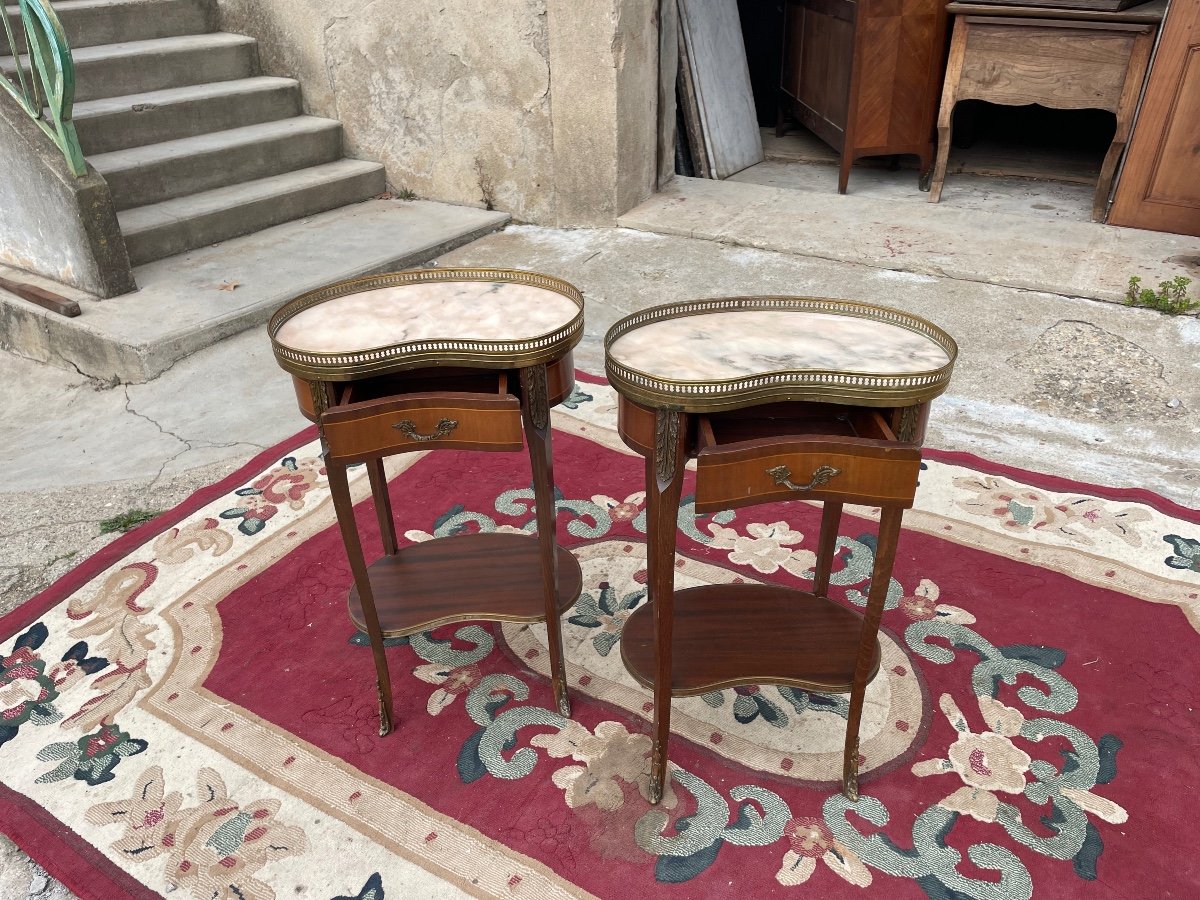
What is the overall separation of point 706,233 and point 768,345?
3.28 metres

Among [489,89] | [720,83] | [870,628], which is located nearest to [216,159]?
[489,89]

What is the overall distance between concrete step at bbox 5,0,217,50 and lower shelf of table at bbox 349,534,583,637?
444 cm

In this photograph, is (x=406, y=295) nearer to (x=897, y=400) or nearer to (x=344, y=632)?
(x=344, y=632)

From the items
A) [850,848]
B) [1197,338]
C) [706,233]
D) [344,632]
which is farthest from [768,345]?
[706,233]

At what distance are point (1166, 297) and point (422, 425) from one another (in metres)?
3.58

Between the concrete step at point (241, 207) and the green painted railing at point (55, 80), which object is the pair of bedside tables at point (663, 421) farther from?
the concrete step at point (241, 207)

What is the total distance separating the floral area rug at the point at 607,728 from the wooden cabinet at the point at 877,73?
3.17m

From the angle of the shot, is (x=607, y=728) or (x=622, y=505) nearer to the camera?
(x=607, y=728)

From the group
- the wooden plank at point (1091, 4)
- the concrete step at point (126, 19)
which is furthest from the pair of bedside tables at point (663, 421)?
the concrete step at point (126, 19)

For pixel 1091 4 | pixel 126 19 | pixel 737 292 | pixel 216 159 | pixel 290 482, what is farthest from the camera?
pixel 126 19

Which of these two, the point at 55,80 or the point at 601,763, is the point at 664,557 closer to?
the point at 601,763

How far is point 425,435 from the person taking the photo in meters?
1.71

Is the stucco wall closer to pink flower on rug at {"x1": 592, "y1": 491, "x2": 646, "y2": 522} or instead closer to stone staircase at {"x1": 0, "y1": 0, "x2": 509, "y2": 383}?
stone staircase at {"x1": 0, "y1": 0, "x2": 509, "y2": 383}

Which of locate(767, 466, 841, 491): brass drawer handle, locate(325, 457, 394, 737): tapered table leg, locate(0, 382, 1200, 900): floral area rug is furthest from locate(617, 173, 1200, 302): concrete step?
locate(325, 457, 394, 737): tapered table leg
